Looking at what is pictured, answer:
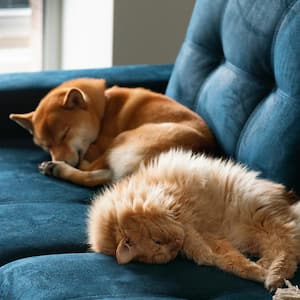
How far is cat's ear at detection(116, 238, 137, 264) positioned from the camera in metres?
1.73

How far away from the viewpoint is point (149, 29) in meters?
3.33

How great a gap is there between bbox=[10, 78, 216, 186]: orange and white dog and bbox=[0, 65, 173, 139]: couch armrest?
0.33 feet

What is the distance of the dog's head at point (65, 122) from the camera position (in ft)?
8.60

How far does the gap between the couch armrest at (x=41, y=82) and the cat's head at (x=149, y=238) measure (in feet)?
3.78

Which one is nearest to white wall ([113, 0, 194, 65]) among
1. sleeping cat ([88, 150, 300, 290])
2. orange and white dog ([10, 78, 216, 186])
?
orange and white dog ([10, 78, 216, 186])

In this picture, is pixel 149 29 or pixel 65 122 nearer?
pixel 65 122

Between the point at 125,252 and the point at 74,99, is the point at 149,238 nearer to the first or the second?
the point at 125,252

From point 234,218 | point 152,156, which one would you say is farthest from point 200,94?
point 234,218

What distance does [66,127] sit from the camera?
2650mm

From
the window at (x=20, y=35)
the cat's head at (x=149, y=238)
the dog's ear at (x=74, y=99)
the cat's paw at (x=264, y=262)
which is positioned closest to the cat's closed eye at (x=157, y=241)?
the cat's head at (x=149, y=238)

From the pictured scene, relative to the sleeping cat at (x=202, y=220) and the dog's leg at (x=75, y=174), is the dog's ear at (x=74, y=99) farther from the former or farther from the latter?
the sleeping cat at (x=202, y=220)

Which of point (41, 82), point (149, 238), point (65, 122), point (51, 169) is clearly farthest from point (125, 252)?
point (41, 82)

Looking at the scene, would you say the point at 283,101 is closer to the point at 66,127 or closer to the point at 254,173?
the point at 254,173

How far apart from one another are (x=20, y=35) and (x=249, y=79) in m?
1.84
